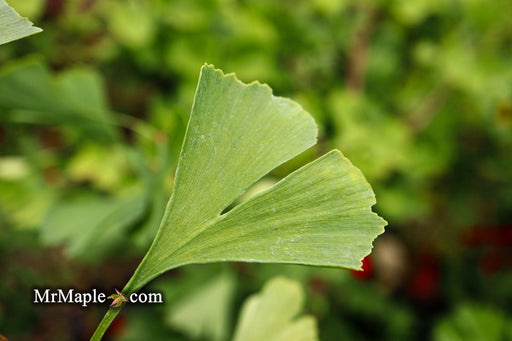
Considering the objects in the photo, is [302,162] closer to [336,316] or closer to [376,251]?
[336,316]

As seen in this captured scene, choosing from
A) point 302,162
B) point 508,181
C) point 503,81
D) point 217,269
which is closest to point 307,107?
point 302,162

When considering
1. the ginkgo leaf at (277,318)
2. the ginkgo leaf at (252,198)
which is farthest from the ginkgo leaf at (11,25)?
the ginkgo leaf at (277,318)

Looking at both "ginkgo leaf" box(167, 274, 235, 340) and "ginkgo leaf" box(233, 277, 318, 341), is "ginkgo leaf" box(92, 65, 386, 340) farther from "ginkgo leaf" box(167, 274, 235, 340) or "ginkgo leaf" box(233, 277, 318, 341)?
"ginkgo leaf" box(167, 274, 235, 340)

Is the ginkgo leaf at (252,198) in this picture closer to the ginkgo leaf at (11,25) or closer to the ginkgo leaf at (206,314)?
the ginkgo leaf at (11,25)

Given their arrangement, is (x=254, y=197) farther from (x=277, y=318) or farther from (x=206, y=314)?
(x=206, y=314)

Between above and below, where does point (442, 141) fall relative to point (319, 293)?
above

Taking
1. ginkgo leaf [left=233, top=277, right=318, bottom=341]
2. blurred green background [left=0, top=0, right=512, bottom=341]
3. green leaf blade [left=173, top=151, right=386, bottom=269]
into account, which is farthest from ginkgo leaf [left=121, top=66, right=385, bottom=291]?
blurred green background [left=0, top=0, right=512, bottom=341]

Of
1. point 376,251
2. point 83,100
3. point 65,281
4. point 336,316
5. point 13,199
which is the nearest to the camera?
point 83,100
